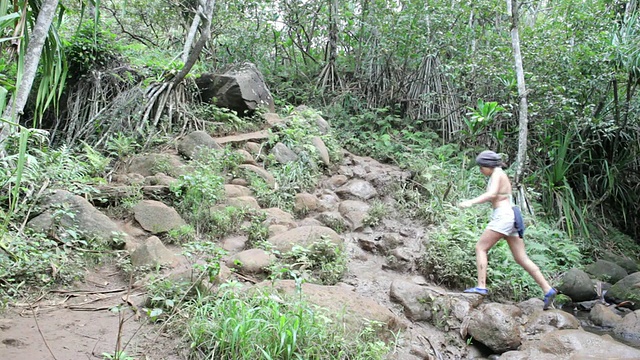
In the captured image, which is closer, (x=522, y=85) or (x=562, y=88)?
(x=522, y=85)

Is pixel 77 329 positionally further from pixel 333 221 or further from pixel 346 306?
pixel 333 221

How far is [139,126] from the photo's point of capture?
21.1 ft

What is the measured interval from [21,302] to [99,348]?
87cm

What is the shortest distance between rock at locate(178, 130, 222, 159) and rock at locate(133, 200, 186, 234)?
146cm

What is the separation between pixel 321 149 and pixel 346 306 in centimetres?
412

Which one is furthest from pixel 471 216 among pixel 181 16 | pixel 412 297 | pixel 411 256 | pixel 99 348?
pixel 181 16

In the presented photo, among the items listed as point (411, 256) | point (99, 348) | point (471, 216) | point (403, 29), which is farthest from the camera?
point (403, 29)

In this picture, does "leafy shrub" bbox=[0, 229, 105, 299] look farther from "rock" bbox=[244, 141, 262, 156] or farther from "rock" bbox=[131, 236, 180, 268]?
"rock" bbox=[244, 141, 262, 156]

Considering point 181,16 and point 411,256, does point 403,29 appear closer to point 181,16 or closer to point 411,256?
point 181,16

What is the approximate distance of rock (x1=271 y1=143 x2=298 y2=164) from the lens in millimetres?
6895

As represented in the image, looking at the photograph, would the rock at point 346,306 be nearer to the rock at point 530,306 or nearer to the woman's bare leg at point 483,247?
Result: the woman's bare leg at point 483,247

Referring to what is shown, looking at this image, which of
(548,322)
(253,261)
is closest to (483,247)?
(548,322)

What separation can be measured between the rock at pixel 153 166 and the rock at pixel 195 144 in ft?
1.29

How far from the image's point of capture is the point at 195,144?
21.0 ft
